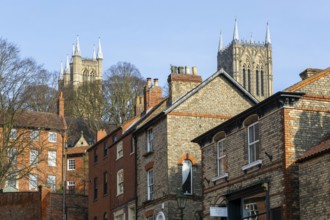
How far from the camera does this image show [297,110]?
29.9m

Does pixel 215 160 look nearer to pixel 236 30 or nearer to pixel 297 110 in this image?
pixel 297 110

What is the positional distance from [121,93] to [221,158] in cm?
5968

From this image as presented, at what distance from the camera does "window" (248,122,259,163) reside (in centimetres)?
3159

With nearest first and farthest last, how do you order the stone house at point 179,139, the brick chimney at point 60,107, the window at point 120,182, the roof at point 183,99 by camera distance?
the stone house at point 179,139 < the roof at point 183,99 < the window at point 120,182 < the brick chimney at point 60,107

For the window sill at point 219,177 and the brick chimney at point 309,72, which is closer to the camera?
the brick chimney at point 309,72

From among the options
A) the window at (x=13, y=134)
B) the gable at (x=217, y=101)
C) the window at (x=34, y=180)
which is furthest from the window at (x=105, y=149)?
the window at (x=34, y=180)

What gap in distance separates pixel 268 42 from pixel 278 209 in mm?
138428

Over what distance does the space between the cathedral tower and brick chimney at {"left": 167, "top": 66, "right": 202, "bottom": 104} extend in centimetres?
11245

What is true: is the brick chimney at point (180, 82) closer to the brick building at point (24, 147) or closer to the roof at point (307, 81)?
the roof at point (307, 81)

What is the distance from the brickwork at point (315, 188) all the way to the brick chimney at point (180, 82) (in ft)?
55.3

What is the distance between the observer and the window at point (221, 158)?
3447 centimetres

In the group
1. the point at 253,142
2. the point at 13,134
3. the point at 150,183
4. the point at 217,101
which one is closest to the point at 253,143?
the point at 253,142

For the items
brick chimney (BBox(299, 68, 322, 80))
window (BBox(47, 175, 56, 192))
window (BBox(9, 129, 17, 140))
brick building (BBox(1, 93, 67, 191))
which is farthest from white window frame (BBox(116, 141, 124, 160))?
window (BBox(47, 175, 56, 192))

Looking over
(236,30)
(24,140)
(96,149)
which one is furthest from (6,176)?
(236,30)
